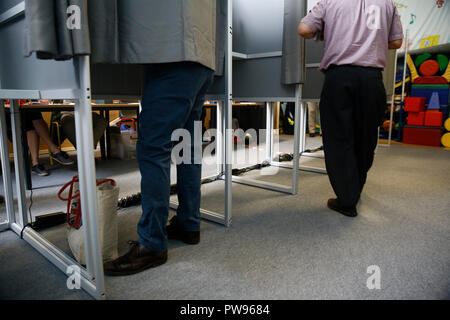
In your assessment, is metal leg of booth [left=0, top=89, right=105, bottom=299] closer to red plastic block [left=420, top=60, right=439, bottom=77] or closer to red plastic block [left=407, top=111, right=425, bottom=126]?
red plastic block [left=407, top=111, right=425, bottom=126]

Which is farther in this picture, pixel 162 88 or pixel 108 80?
pixel 108 80

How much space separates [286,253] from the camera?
1.32 metres

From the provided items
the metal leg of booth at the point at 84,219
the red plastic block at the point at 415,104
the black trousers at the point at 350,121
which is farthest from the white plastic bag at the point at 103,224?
the red plastic block at the point at 415,104

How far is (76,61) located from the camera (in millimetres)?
893

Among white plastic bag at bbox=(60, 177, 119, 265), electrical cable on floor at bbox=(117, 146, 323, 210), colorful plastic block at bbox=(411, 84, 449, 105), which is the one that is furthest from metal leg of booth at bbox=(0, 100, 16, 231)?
colorful plastic block at bbox=(411, 84, 449, 105)

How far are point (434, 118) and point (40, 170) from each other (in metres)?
4.43

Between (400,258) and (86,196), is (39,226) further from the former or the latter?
(400,258)

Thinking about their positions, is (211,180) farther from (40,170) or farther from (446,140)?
(446,140)

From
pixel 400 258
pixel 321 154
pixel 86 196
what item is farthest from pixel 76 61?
pixel 321 154

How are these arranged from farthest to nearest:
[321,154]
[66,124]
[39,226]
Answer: [321,154], [66,124], [39,226]

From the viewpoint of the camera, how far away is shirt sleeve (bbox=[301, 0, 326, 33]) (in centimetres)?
171

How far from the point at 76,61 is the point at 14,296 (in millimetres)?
733

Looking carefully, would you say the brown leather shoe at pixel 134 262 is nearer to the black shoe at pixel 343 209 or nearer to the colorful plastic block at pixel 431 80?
the black shoe at pixel 343 209

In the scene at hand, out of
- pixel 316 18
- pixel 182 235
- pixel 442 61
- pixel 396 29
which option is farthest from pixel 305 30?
pixel 442 61
